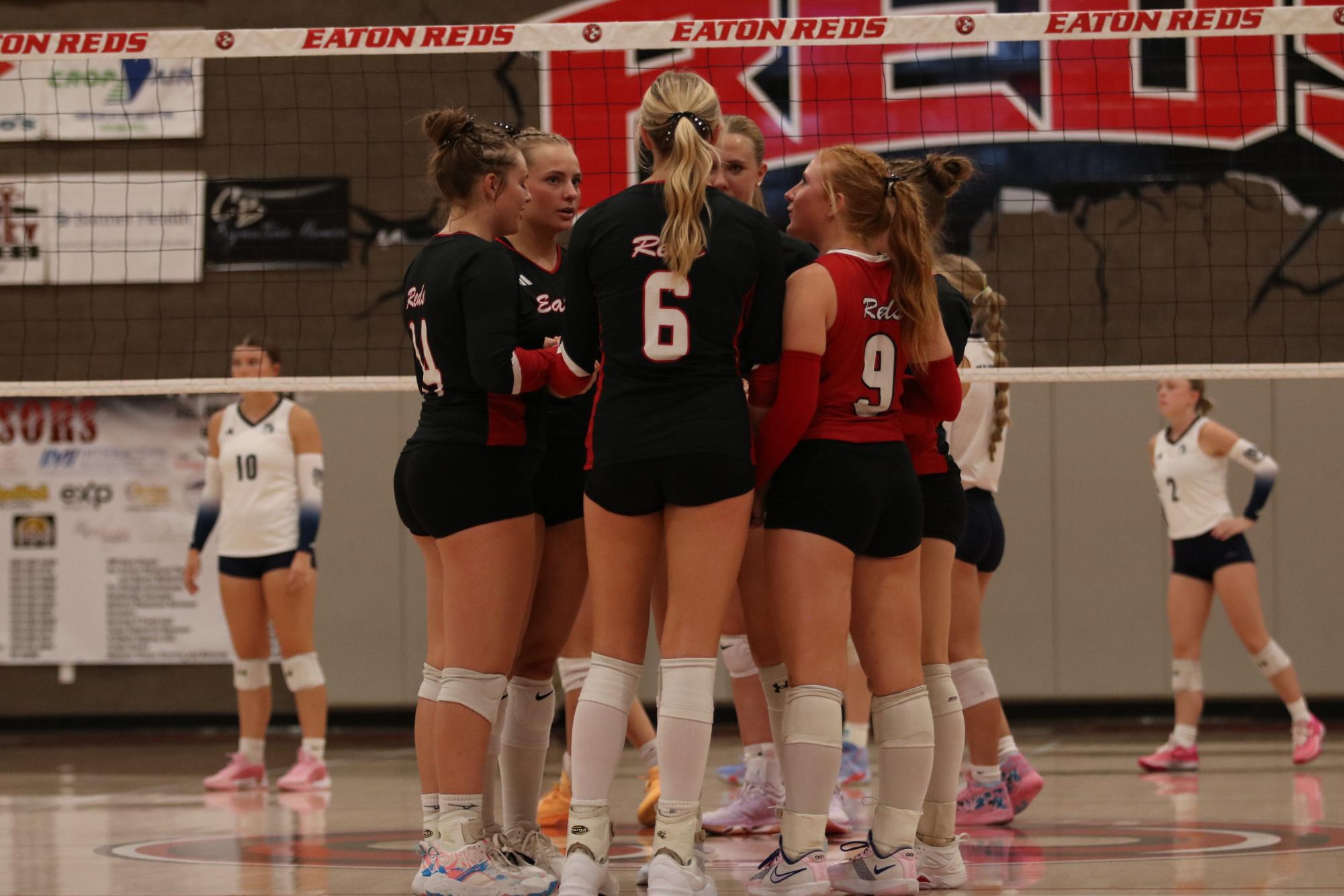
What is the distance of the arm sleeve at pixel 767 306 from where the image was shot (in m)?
3.71

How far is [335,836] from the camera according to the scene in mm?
5371

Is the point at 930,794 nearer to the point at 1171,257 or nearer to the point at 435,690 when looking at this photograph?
the point at 435,690

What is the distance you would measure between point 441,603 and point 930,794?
1.38 m

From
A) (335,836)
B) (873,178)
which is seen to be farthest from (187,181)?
(873,178)

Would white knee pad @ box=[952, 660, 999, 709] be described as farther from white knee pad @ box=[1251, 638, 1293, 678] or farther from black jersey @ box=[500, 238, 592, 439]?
white knee pad @ box=[1251, 638, 1293, 678]

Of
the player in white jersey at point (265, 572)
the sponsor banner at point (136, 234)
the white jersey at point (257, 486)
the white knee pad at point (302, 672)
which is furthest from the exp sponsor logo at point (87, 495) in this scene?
the white knee pad at point (302, 672)

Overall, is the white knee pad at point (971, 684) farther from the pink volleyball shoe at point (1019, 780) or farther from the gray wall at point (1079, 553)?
the gray wall at point (1079, 553)

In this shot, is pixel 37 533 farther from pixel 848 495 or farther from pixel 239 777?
pixel 848 495

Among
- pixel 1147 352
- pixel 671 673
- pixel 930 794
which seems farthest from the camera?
pixel 1147 352

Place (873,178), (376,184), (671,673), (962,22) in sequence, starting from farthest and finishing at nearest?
1. (376,184)
2. (962,22)
3. (873,178)
4. (671,673)

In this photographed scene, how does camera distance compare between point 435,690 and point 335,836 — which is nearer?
point 435,690

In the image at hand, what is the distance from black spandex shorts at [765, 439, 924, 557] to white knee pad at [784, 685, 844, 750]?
0.35 m

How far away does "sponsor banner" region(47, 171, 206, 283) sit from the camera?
32.0ft

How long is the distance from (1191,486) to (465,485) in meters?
5.08
